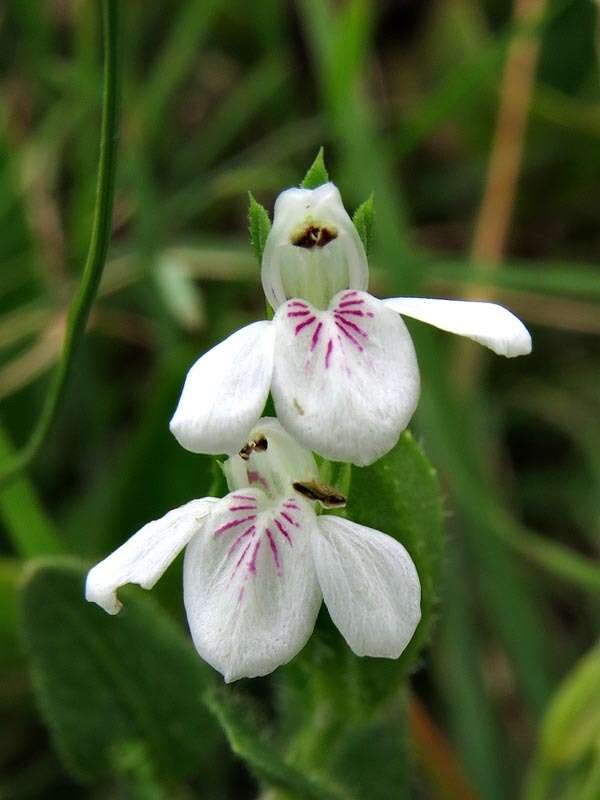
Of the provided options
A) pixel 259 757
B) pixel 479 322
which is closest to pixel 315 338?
pixel 479 322

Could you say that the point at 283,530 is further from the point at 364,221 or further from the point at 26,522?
the point at 26,522

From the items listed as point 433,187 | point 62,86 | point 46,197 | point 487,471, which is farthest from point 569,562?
point 62,86

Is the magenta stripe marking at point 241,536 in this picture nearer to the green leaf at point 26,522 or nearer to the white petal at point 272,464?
the white petal at point 272,464

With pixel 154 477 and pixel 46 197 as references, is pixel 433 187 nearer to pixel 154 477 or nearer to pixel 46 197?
pixel 46 197

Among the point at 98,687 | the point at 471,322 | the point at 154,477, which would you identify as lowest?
the point at 98,687

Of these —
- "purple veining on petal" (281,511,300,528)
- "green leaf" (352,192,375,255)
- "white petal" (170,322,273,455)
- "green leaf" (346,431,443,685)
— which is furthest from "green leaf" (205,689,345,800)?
"green leaf" (352,192,375,255)

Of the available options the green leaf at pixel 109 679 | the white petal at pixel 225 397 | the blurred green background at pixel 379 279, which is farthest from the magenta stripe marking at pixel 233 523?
the blurred green background at pixel 379 279

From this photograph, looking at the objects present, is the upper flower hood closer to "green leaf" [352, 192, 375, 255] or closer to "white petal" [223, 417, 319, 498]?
"green leaf" [352, 192, 375, 255]

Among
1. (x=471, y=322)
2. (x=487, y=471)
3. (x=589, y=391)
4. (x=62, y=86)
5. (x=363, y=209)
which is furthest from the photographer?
(x=62, y=86)
